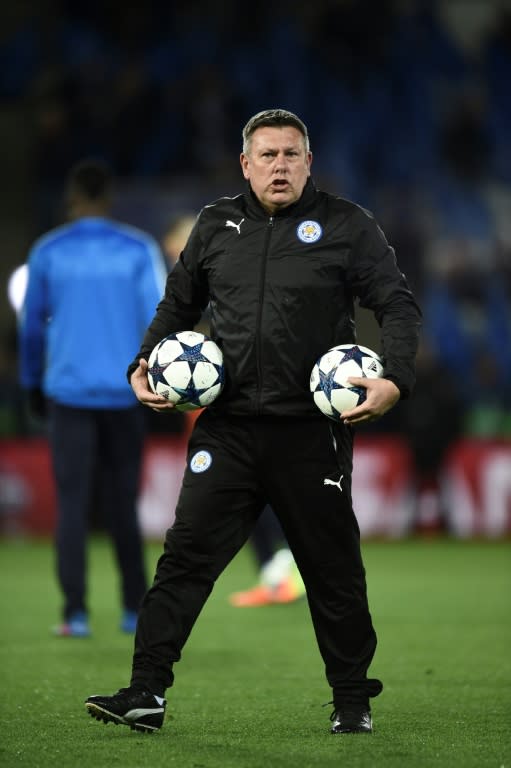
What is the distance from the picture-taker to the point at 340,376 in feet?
13.9

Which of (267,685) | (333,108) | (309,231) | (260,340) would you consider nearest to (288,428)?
(260,340)

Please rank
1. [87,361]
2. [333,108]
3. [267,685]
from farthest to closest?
A: [333,108], [87,361], [267,685]

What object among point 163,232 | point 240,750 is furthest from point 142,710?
point 163,232

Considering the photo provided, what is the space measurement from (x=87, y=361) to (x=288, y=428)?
267 centimetres

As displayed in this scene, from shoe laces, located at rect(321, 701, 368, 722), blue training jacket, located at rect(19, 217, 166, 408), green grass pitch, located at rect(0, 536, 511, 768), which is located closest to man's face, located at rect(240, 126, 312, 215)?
shoe laces, located at rect(321, 701, 368, 722)

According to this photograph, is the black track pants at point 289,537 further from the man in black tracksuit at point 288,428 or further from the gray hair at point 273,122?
the gray hair at point 273,122

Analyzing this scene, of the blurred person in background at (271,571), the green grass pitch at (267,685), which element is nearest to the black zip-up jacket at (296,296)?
the green grass pitch at (267,685)

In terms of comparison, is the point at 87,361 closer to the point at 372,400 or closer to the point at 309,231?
the point at 309,231

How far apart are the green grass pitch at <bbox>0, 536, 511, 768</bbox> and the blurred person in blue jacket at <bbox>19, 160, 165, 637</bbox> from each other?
429mm

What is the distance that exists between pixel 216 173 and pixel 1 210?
2.55 meters

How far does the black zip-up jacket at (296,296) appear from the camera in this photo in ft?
14.5

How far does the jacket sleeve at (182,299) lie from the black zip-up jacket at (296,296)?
11cm

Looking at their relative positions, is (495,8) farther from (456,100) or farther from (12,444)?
(12,444)

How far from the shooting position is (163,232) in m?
15.1
